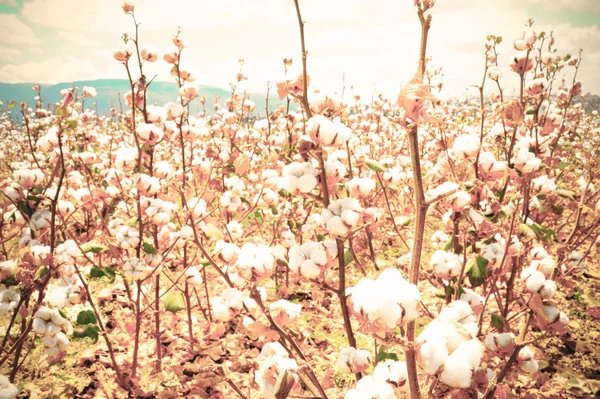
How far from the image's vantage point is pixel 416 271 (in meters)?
0.88

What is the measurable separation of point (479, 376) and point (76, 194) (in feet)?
8.73

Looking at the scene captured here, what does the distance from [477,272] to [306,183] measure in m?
0.96

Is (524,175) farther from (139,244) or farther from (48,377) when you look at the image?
(48,377)

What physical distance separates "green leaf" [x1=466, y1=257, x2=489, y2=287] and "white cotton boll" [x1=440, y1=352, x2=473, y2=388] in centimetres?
89

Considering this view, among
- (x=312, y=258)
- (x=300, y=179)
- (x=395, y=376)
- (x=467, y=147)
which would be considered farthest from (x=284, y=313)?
(x=467, y=147)

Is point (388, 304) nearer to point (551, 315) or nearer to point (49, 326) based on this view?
point (551, 315)

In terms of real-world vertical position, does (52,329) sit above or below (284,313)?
below

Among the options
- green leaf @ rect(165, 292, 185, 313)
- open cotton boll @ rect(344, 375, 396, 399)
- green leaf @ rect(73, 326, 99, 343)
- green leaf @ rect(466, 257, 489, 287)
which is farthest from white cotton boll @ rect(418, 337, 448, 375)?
green leaf @ rect(73, 326, 99, 343)

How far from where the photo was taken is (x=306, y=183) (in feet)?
3.39

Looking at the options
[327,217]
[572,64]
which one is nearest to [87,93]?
[327,217]

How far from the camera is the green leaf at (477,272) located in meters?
1.44

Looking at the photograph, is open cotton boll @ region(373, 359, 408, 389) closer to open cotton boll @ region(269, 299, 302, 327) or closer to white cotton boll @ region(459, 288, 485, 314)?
open cotton boll @ region(269, 299, 302, 327)

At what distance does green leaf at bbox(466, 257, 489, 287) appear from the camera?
4.72ft

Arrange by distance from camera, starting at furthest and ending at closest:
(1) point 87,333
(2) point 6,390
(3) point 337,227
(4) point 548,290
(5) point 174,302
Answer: (1) point 87,333 → (5) point 174,302 → (4) point 548,290 → (2) point 6,390 → (3) point 337,227
